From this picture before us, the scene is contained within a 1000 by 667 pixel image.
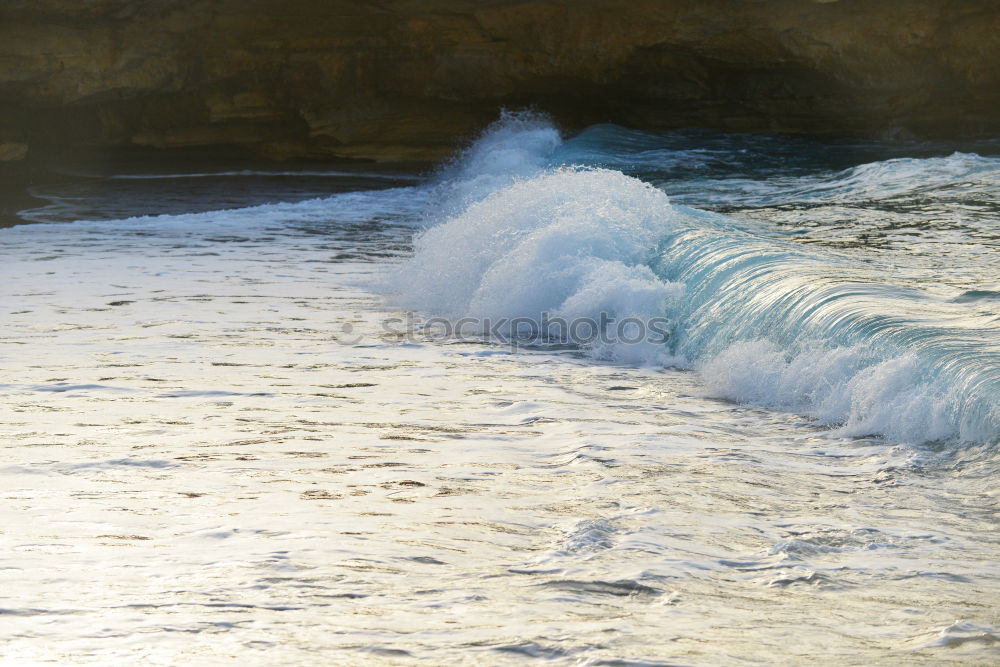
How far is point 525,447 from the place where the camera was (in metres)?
3.62

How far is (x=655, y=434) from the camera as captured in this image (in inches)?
149

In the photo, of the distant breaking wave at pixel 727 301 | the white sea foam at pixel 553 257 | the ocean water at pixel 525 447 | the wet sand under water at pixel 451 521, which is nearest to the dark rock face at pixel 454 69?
the distant breaking wave at pixel 727 301

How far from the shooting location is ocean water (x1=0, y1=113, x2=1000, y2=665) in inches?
87.4

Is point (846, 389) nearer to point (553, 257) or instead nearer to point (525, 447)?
point (525, 447)

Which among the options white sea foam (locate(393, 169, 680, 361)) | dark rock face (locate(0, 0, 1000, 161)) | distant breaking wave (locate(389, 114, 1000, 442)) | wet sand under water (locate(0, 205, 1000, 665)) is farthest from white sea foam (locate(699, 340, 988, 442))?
dark rock face (locate(0, 0, 1000, 161))

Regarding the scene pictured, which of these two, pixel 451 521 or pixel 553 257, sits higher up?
pixel 553 257

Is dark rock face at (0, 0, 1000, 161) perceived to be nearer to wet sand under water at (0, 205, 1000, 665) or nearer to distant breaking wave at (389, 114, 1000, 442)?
distant breaking wave at (389, 114, 1000, 442)

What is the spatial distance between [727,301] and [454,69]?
1112 cm

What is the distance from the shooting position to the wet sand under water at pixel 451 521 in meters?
2.15

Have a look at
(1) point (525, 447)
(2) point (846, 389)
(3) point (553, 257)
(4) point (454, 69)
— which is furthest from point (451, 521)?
(4) point (454, 69)

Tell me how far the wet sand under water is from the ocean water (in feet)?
0.04

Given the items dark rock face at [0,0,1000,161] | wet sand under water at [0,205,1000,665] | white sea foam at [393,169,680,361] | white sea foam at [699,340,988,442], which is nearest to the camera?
wet sand under water at [0,205,1000,665]

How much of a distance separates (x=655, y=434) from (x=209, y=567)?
1798mm

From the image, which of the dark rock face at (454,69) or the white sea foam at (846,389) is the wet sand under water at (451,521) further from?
the dark rock face at (454,69)
